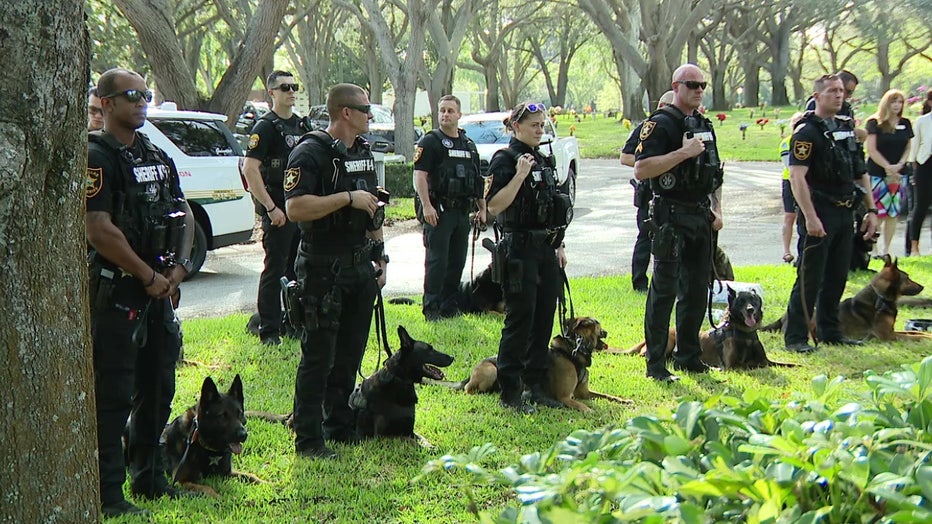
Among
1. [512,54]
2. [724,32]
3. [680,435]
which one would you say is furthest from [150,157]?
[512,54]

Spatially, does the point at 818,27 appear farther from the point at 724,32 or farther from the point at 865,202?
the point at 865,202

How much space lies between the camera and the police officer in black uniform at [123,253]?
412cm

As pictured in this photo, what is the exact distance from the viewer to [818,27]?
193 feet

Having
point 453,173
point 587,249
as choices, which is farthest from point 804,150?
point 587,249

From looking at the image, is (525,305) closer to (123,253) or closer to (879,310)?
(123,253)

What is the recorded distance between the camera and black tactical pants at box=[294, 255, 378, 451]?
498 cm

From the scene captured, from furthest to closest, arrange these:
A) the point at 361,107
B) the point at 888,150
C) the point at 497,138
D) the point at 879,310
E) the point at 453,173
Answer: the point at 497,138
the point at 888,150
the point at 453,173
the point at 879,310
the point at 361,107

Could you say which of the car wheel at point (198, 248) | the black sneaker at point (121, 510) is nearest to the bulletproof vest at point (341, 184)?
the black sneaker at point (121, 510)

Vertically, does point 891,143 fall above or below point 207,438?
above

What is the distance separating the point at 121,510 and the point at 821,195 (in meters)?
5.79

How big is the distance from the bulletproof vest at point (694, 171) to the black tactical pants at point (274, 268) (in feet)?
10.1

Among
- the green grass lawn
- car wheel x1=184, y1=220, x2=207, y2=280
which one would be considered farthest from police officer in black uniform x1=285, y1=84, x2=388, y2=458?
car wheel x1=184, y1=220, x2=207, y2=280

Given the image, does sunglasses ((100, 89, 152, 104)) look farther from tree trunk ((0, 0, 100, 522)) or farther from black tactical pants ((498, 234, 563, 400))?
black tactical pants ((498, 234, 563, 400))

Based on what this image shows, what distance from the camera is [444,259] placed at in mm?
8922
